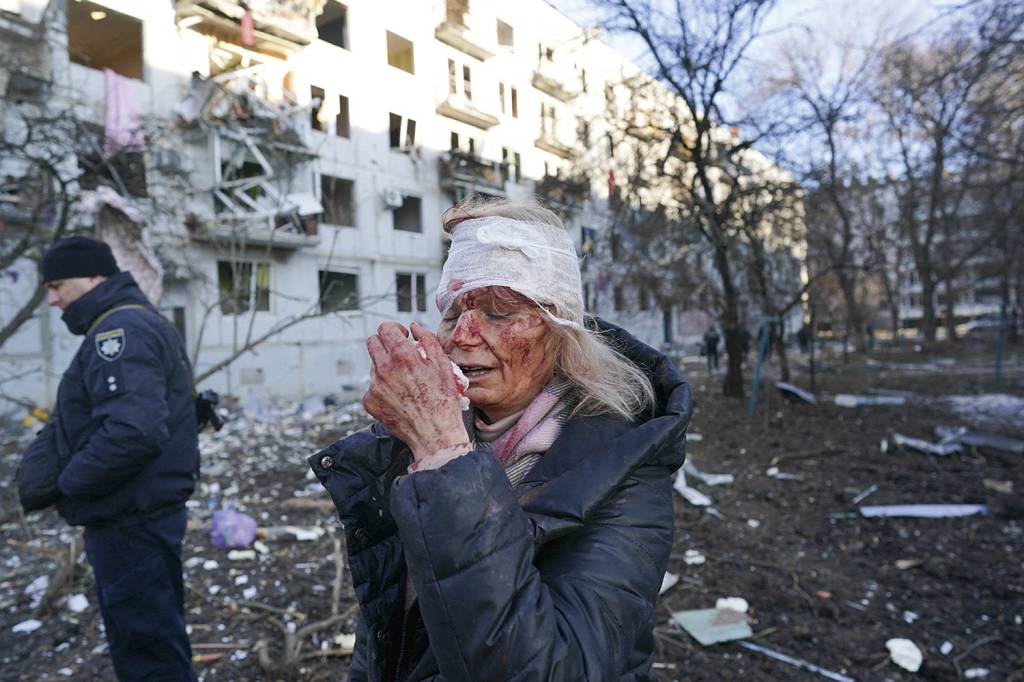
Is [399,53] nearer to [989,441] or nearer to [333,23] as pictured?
[333,23]

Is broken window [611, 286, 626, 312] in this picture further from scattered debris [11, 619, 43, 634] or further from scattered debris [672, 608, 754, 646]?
scattered debris [11, 619, 43, 634]

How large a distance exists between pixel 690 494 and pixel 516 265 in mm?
5798

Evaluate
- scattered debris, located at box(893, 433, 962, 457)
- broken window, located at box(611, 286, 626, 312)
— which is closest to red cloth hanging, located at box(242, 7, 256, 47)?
scattered debris, located at box(893, 433, 962, 457)

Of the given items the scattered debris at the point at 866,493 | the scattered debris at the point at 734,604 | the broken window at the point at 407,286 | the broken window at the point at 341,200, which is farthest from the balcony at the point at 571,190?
the scattered debris at the point at 866,493

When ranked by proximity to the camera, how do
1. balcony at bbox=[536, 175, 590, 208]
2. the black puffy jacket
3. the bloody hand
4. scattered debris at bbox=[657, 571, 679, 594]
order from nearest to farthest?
the black puffy jacket, the bloody hand, scattered debris at bbox=[657, 571, 679, 594], balcony at bbox=[536, 175, 590, 208]

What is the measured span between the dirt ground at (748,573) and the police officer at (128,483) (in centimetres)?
113

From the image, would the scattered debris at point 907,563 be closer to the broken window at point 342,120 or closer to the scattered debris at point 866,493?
the scattered debris at point 866,493

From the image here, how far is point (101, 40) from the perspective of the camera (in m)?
7.00

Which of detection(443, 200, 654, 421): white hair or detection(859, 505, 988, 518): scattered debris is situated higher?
detection(443, 200, 654, 421): white hair

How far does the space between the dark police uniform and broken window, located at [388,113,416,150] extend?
5.25ft

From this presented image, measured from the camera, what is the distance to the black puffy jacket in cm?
90

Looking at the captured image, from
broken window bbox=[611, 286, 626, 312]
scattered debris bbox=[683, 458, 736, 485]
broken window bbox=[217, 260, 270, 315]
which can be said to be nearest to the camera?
broken window bbox=[217, 260, 270, 315]

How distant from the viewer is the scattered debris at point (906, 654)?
3385 mm

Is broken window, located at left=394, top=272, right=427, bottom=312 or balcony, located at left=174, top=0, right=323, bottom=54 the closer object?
balcony, located at left=174, top=0, right=323, bottom=54
